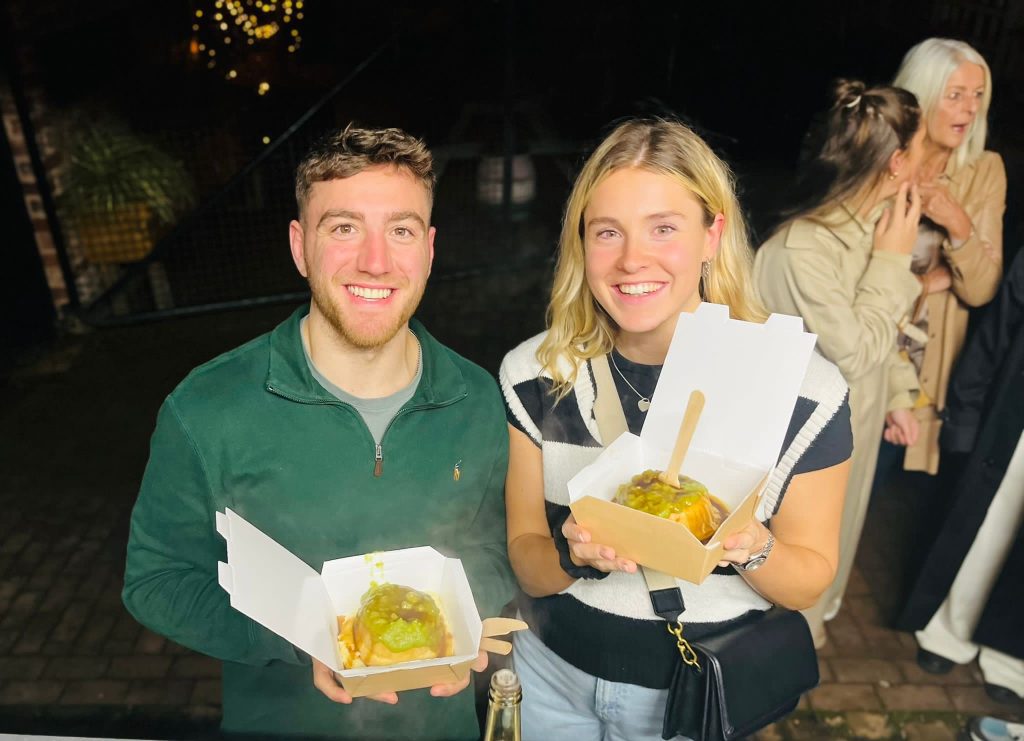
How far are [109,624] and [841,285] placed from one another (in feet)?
12.5

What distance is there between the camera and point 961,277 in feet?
10.3

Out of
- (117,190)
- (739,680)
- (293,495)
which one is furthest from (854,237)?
(117,190)

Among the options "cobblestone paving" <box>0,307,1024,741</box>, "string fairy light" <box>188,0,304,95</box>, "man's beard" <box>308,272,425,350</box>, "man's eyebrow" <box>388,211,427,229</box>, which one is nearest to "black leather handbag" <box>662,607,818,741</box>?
"man's beard" <box>308,272,425,350</box>

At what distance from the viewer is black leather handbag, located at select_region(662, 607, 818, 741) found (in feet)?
5.99

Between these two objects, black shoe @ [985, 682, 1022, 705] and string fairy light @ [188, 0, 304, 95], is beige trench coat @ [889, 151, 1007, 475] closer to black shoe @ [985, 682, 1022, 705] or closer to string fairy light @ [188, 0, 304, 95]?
black shoe @ [985, 682, 1022, 705]

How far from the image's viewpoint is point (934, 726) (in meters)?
3.31

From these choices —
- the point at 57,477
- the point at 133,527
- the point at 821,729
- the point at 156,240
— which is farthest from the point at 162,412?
the point at 156,240

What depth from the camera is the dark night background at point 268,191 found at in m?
3.59

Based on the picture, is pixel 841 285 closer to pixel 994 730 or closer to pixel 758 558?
pixel 758 558

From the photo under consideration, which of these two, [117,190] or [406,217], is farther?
[117,190]

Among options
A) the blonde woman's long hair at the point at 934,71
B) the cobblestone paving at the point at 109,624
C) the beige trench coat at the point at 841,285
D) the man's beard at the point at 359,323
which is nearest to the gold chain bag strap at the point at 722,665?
the man's beard at the point at 359,323

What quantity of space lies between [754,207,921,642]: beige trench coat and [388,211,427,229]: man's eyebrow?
148 cm

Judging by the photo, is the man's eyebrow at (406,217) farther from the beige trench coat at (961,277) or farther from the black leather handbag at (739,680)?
the beige trench coat at (961,277)

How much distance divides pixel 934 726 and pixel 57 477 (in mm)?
5103
